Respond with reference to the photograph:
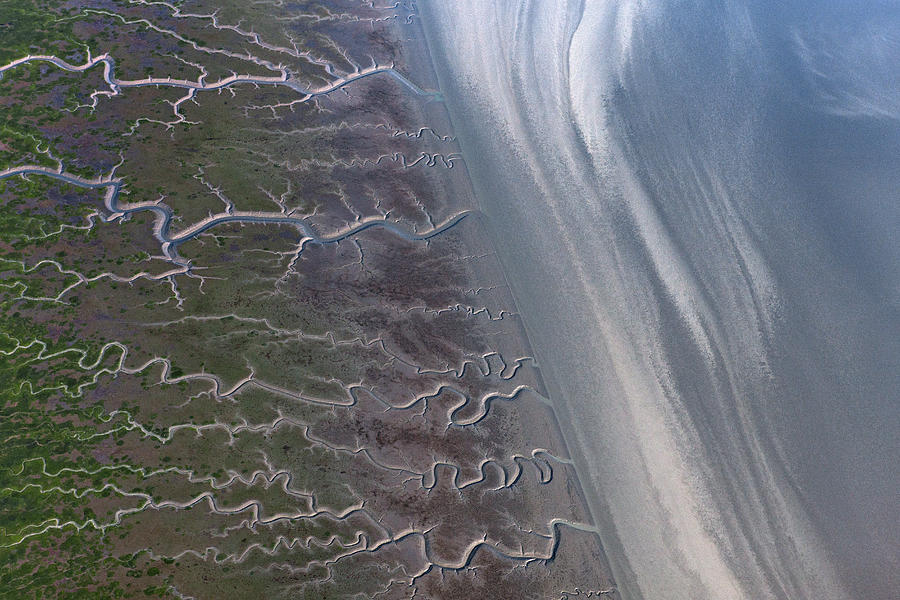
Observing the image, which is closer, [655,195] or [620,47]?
[655,195]

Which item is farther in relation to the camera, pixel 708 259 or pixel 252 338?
pixel 708 259

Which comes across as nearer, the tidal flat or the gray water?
the tidal flat

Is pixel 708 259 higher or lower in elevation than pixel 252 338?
higher

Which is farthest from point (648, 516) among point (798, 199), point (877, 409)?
point (798, 199)

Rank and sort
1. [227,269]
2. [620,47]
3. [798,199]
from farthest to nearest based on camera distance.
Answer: [620,47]
[798,199]
[227,269]

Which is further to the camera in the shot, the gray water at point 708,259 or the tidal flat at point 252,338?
the gray water at point 708,259

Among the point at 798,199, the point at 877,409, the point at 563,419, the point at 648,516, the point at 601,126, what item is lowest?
the point at 648,516

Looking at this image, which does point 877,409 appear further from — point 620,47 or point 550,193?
point 620,47

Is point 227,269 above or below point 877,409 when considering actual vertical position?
above
